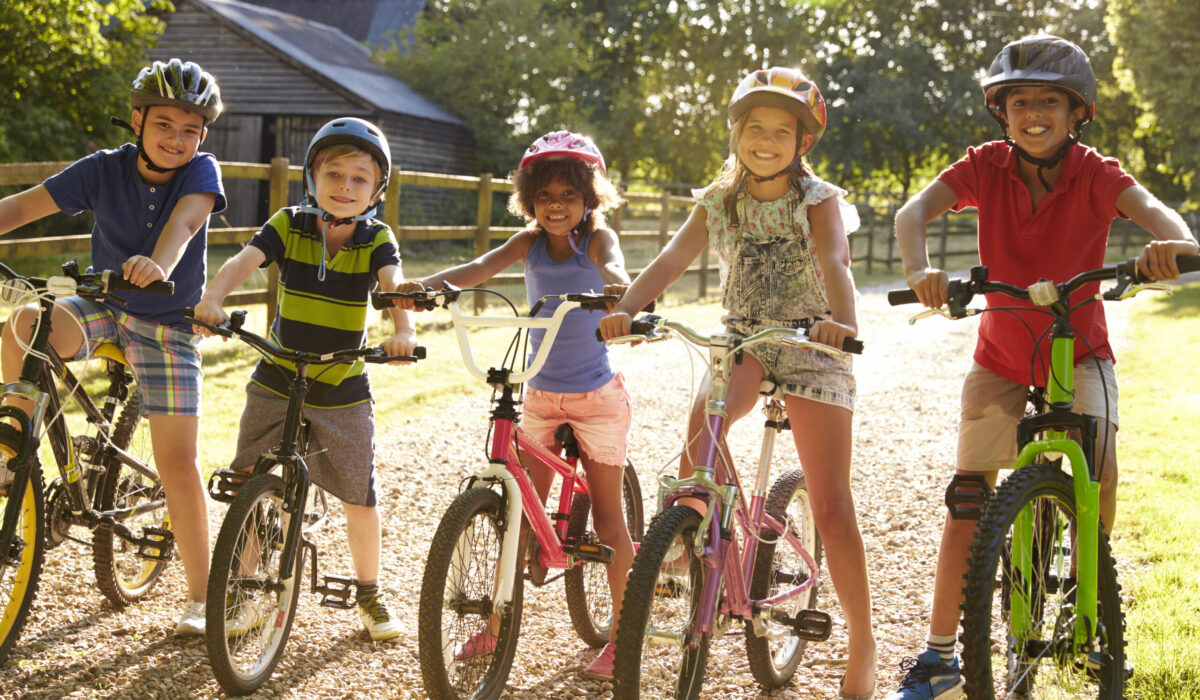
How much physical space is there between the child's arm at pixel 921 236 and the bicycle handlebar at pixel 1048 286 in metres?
0.04

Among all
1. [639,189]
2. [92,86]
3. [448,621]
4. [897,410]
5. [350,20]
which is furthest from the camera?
[639,189]

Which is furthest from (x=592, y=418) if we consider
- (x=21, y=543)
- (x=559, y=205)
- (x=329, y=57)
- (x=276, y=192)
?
(x=329, y=57)

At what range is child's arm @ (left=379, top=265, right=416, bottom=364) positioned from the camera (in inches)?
132

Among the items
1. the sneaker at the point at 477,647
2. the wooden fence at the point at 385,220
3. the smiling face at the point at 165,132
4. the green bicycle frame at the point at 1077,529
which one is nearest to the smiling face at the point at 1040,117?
the green bicycle frame at the point at 1077,529

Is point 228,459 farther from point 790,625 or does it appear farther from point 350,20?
point 350,20

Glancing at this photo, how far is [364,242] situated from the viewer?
392 centimetres

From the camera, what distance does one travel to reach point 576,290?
3.96m

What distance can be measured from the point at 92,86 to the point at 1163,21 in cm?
1984

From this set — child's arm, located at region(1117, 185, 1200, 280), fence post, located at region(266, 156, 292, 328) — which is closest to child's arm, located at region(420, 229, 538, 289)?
child's arm, located at region(1117, 185, 1200, 280)

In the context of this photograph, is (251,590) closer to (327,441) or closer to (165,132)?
(327,441)

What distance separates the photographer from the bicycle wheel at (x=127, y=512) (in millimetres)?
4059

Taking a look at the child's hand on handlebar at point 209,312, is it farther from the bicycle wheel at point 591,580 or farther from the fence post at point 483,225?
the fence post at point 483,225

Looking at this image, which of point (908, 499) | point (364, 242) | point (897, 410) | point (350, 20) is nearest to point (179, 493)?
point (364, 242)

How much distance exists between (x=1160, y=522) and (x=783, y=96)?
3502 mm
